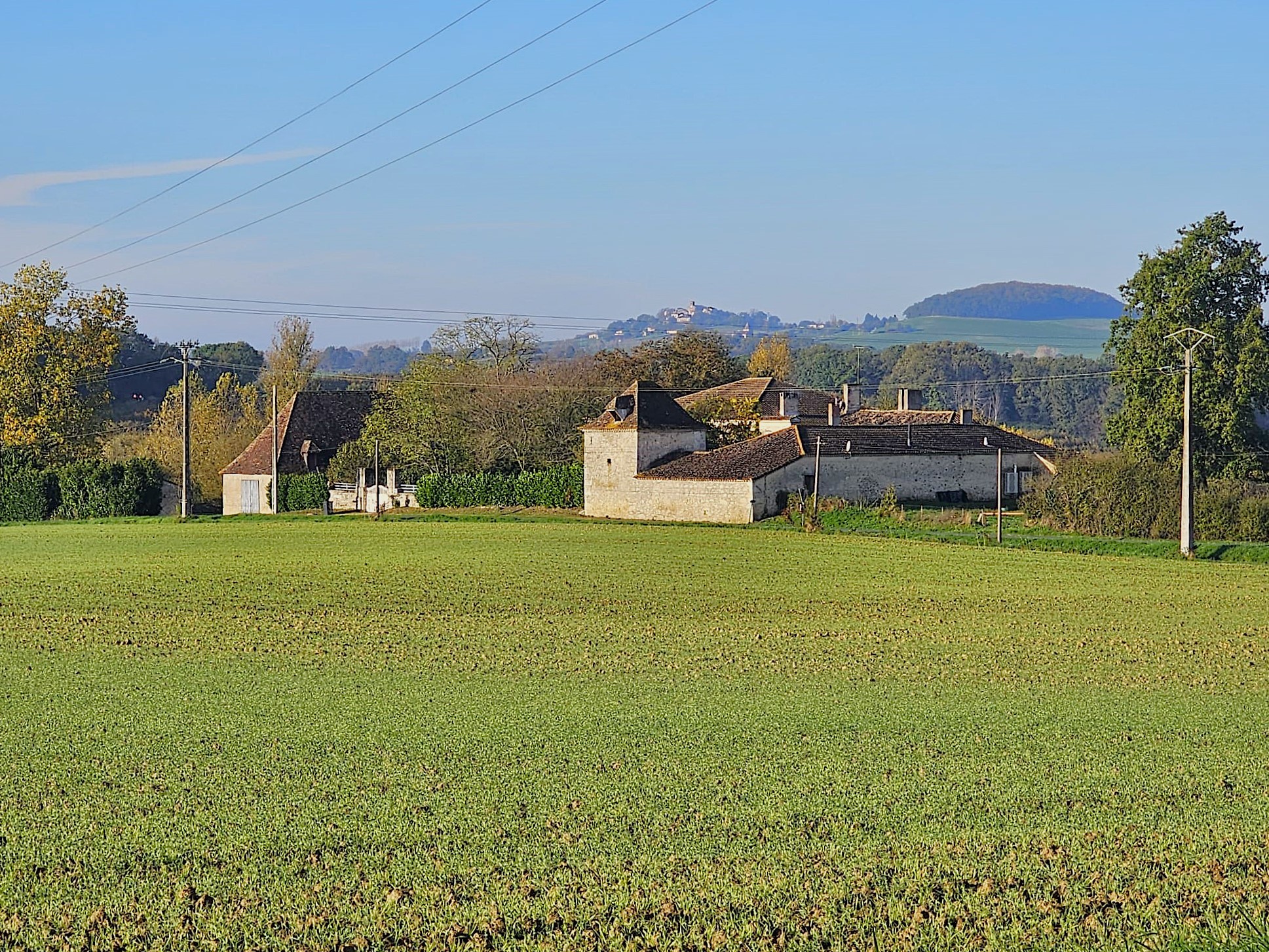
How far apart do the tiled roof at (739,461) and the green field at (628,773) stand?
26.5 metres

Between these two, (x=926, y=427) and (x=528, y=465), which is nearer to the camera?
(x=926, y=427)

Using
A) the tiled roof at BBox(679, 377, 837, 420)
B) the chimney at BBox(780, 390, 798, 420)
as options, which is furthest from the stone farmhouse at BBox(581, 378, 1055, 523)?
the tiled roof at BBox(679, 377, 837, 420)

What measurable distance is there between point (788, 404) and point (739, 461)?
53.3 ft

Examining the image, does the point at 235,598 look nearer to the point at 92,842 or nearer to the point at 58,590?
the point at 58,590

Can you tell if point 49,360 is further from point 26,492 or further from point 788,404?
point 788,404

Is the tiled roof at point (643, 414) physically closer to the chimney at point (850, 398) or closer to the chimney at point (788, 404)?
the chimney at point (788, 404)

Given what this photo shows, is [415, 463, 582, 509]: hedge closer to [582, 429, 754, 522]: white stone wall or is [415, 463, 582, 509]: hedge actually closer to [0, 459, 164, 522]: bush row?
[582, 429, 754, 522]: white stone wall

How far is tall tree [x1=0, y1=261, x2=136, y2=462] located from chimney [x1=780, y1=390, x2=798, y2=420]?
30.5 m

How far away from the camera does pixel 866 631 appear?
24.0m

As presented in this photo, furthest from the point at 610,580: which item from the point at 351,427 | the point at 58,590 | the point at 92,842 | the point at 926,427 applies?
the point at 351,427

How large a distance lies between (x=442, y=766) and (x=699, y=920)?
4747mm

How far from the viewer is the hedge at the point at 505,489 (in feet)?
206

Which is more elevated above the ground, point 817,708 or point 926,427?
point 926,427

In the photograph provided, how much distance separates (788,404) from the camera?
236 feet
